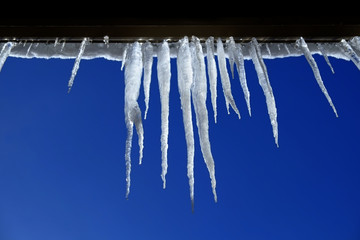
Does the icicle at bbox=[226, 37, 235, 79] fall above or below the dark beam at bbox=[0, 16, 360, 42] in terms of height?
above

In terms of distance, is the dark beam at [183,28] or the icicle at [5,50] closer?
the dark beam at [183,28]

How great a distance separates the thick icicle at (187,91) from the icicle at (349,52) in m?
0.80

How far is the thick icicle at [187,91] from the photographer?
1.70m

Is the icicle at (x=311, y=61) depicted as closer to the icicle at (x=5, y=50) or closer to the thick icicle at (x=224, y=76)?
the thick icicle at (x=224, y=76)

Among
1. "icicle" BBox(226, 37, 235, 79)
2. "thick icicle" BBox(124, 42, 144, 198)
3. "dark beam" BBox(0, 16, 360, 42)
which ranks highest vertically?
"icicle" BBox(226, 37, 235, 79)

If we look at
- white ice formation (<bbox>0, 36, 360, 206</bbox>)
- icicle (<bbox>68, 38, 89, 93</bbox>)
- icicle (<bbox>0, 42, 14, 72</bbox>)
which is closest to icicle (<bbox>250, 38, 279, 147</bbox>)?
white ice formation (<bbox>0, 36, 360, 206</bbox>)

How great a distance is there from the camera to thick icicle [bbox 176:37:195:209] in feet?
5.58

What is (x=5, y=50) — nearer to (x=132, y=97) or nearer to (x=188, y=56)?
(x=132, y=97)

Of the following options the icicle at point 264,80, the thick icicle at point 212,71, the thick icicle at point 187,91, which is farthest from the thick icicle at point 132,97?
the icicle at point 264,80

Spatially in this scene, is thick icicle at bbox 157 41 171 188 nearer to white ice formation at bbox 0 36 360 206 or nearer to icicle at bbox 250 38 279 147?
white ice formation at bbox 0 36 360 206

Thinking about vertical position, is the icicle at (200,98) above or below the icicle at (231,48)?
below

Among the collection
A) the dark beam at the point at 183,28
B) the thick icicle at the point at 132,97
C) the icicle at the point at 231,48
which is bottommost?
the thick icicle at the point at 132,97

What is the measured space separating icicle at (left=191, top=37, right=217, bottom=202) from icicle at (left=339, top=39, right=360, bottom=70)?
733 millimetres

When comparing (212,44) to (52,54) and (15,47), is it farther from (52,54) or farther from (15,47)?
(15,47)
